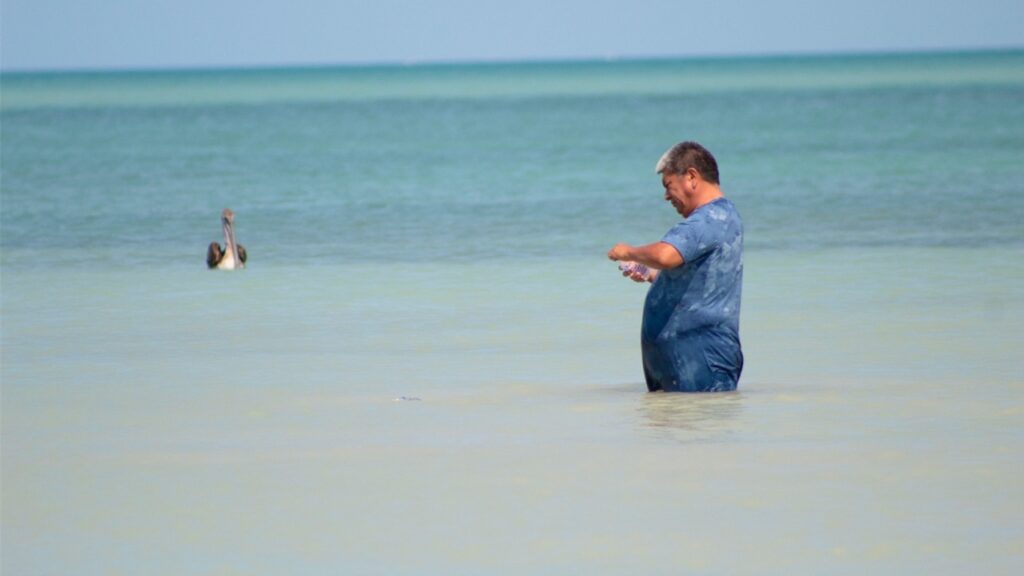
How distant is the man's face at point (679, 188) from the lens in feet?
24.2

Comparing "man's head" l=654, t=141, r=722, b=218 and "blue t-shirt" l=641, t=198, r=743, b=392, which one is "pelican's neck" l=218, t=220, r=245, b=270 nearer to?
"blue t-shirt" l=641, t=198, r=743, b=392

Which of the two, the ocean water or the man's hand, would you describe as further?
the man's hand

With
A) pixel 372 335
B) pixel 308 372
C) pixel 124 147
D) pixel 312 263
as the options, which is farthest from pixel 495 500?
pixel 124 147

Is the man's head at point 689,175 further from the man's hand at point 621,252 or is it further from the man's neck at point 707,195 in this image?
the man's hand at point 621,252

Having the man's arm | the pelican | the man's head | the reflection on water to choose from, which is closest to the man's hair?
the man's head

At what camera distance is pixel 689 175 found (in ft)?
24.2

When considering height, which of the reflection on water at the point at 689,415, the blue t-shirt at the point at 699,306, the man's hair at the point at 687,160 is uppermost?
the man's hair at the point at 687,160

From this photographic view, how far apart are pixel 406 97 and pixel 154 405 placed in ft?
272

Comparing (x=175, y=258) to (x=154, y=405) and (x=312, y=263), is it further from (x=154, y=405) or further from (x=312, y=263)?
(x=154, y=405)

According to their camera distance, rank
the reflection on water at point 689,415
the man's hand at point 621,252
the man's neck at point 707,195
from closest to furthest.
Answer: the man's hand at point 621,252 < the reflection on water at point 689,415 < the man's neck at point 707,195

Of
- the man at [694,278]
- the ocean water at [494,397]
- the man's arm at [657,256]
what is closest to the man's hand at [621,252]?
the man's arm at [657,256]

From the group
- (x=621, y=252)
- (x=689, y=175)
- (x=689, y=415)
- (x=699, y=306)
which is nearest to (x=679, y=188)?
(x=689, y=175)

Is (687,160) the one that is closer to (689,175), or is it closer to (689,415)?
(689,175)

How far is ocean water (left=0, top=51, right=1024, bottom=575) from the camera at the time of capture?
5730 millimetres
